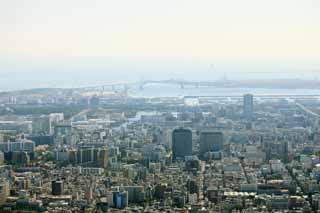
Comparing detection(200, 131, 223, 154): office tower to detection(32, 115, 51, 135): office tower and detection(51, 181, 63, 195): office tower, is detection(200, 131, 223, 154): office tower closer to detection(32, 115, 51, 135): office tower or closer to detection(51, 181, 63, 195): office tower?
detection(51, 181, 63, 195): office tower

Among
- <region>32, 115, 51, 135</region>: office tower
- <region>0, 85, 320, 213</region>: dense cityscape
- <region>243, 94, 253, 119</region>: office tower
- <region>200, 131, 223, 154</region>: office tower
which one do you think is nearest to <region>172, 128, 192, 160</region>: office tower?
<region>0, 85, 320, 213</region>: dense cityscape

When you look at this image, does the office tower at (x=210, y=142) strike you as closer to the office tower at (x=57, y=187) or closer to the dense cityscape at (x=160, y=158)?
the dense cityscape at (x=160, y=158)

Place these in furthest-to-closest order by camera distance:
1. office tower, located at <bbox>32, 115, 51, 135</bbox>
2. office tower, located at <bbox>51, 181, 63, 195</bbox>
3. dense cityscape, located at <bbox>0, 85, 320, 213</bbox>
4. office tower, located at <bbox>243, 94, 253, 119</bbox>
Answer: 1. office tower, located at <bbox>243, 94, 253, 119</bbox>
2. office tower, located at <bbox>32, 115, 51, 135</bbox>
3. office tower, located at <bbox>51, 181, 63, 195</bbox>
4. dense cityscape, located at <bbox>0, 85, 320, 213</bbox>

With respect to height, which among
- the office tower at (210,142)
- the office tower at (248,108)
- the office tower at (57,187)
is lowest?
the office tower at (57,187)

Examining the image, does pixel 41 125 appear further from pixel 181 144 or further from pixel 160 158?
pixel 160 158

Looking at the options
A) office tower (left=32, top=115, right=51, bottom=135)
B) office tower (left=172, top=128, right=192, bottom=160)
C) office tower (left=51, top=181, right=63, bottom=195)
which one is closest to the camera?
office tower (left=51, top=181, right=63, bottom=195)

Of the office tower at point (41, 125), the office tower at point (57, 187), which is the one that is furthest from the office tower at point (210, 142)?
the office tower at point (41, 125)
